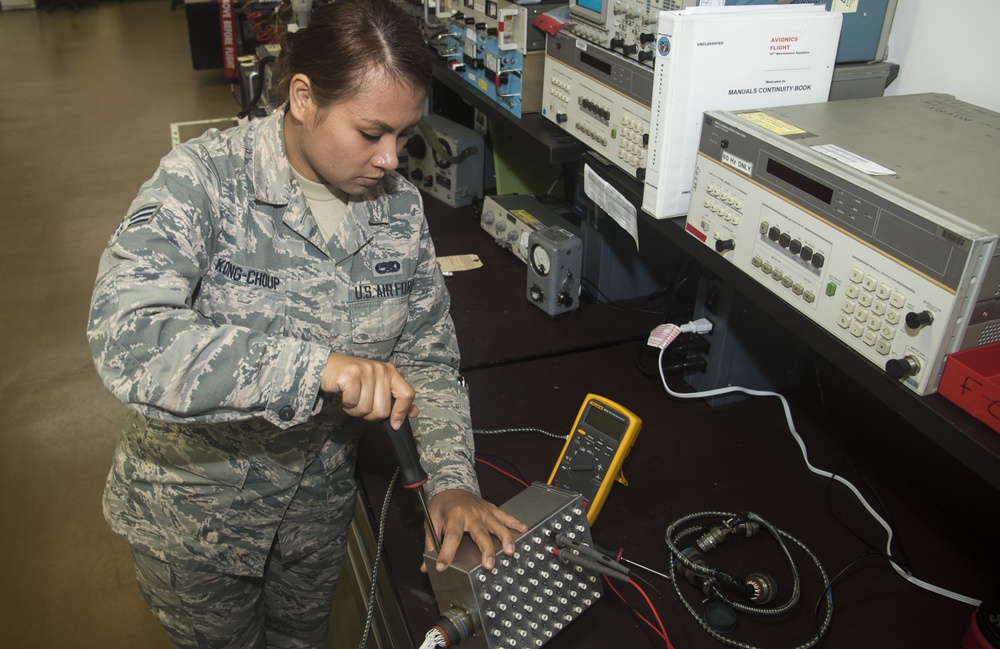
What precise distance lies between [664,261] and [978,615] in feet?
3.95

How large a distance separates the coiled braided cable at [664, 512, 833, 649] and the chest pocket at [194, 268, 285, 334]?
737 mm

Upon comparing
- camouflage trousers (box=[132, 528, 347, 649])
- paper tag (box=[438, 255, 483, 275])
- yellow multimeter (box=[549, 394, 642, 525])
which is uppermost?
yellow multimeter (box=[549, 394, 642, 525])

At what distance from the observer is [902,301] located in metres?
0.97

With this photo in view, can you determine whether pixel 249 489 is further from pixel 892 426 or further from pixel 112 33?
pixel 112 33

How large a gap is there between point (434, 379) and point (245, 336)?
1.46 ft

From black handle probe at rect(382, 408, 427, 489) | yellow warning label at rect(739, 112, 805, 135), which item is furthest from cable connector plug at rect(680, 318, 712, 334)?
black handle probe at rect(382, 408, 427, 489)

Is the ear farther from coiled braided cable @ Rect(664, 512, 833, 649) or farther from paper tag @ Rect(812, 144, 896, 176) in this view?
coiled braided cable @ Rect(664, 512, 833, 649)

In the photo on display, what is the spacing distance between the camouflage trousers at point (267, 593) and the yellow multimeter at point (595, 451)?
403mm

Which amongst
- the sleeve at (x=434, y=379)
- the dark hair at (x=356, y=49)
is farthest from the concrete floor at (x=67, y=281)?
the dark hair at (x=356, y=49)

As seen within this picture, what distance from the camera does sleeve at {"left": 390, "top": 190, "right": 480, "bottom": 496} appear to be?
1.23 metres

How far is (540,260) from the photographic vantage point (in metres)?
1.90

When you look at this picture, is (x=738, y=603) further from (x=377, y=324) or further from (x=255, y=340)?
(x=255, y=340)

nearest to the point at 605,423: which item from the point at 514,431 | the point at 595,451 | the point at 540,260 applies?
the point at 595,451

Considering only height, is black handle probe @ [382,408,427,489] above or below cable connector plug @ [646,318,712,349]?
above
